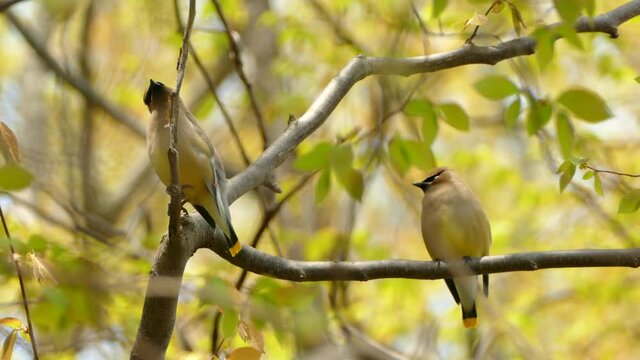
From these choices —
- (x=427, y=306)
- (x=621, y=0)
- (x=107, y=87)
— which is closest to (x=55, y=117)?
(x=107, y=87)

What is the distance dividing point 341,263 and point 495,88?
3.14 feet

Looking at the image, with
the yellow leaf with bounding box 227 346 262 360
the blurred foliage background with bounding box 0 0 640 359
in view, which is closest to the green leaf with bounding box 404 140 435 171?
the blurred foliage background with bounding box 0 0 640 359

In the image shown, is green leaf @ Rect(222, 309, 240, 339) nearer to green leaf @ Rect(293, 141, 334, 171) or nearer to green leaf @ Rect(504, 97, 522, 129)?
green leaf @ Rect(293, 141, 334, 171)

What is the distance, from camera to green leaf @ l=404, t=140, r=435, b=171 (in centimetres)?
390

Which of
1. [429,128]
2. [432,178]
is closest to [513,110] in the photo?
[429,128]

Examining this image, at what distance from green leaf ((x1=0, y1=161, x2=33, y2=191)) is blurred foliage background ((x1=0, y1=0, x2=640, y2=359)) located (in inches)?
37.7

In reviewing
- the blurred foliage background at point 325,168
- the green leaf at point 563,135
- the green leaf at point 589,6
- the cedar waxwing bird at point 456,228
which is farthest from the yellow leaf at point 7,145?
the cedar waxwing bird at point 456,228

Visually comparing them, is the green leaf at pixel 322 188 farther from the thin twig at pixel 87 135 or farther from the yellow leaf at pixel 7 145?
the thin twig at pixel 87 135

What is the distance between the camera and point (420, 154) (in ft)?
12.8

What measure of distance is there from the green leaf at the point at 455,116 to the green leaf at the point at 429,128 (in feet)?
0.18

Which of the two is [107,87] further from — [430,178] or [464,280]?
[464,280]

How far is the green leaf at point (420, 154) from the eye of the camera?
12.8 ft

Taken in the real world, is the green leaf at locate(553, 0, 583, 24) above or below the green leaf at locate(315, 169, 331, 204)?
below

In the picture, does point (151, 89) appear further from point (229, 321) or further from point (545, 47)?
point (545, 47)
